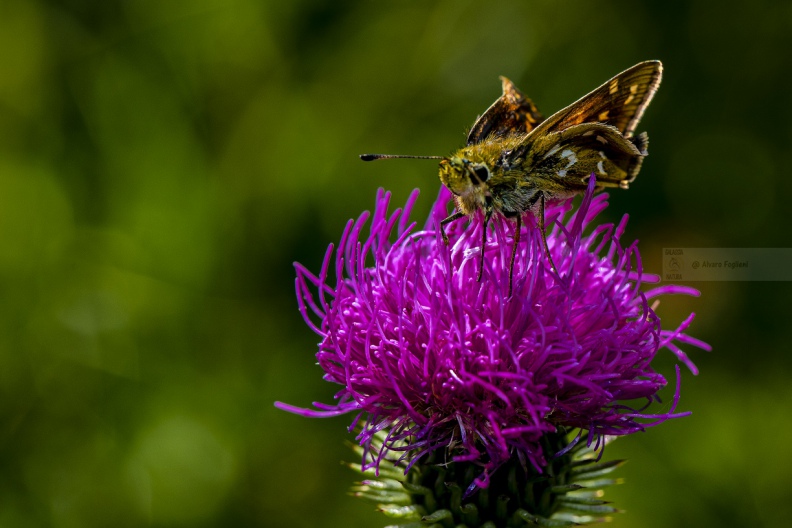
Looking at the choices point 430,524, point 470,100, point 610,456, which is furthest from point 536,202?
point 470,100

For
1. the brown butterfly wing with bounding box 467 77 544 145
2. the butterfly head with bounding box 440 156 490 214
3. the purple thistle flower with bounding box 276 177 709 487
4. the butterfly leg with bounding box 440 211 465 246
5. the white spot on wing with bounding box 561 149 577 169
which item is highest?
the brown butterfly wing with bounding box 467 77 544 145

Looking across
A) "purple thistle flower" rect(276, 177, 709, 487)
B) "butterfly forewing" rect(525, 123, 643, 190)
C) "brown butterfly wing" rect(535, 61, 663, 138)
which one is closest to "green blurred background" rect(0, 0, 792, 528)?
"purple thistle flower" rect(276, 177, 709, 487)

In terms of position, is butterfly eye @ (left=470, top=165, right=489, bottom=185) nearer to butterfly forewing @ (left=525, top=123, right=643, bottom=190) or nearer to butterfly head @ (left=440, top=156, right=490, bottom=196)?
butterfly head @ (left=440, top=156, right=490, bottom=196)

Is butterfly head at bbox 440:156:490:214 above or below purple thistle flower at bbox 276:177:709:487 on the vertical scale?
above

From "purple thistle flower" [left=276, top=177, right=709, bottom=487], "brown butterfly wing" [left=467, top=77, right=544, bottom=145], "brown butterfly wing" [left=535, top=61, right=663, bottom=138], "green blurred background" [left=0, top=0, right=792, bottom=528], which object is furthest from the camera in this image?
"green blurred background" [left=0, top=0, right=792, bottom=528]

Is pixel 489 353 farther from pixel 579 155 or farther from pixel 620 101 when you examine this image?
pixel 620 101

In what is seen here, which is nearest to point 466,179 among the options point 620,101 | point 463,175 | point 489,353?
point 463,175

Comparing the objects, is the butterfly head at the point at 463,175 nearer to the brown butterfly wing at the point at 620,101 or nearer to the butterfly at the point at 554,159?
the butterfly at the point at 554,159
